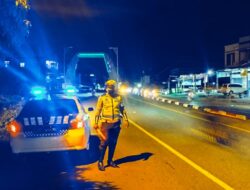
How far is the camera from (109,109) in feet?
27.9

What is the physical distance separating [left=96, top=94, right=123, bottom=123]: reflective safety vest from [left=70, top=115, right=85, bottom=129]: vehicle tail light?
0.93 meters

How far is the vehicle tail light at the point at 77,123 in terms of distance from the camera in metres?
9.29

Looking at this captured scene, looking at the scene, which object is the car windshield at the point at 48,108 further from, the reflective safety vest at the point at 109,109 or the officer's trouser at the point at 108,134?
the officer's trouser at the point at 108,134

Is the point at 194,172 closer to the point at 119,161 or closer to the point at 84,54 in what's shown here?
the point at 119,161

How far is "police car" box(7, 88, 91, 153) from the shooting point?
353 inches

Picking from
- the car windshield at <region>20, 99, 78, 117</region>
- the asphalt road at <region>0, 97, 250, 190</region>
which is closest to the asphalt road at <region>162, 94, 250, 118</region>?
the asphalt road at <region>0, 97, 250, 190</region>

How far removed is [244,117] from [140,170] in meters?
12.6

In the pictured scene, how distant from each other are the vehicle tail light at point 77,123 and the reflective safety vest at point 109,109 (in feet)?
3.05

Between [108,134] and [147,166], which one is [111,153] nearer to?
[108,134]

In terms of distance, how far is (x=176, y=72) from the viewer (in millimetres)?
73688

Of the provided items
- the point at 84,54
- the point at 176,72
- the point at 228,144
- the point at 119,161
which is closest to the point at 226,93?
the point at 176,72

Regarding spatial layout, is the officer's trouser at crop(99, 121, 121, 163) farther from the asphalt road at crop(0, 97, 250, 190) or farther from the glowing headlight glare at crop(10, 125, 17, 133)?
the glowing headlight glare at crop(10, 125, 17, 133)

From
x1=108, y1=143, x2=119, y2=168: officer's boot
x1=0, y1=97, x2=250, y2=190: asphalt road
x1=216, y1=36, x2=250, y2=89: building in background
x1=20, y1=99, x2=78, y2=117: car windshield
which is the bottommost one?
x1=0, y1=97, x2=250, y2=190: asphalt road

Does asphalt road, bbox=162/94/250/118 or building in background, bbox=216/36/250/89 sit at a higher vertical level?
building in background, bbox=216/36/250/89
